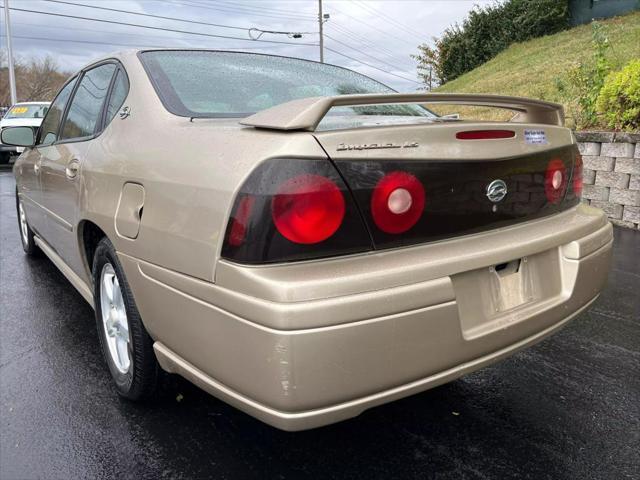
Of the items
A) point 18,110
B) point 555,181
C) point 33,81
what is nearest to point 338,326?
point 555,181

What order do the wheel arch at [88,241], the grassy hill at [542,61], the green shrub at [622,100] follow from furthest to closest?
1. the grassy hill at [542,61]
2. the green shrub at [622,100]
3. the wheel arch at [88,241]

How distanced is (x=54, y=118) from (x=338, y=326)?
124 inches

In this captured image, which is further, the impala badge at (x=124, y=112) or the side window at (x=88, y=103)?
the side window at (x=88, y=103)

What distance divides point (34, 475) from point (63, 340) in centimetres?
130

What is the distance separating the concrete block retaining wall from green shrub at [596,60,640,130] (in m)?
0.39

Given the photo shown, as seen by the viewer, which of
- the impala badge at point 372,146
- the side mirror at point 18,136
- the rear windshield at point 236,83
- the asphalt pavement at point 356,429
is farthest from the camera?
the side mirror at point 18,136

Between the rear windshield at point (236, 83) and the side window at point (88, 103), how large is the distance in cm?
39

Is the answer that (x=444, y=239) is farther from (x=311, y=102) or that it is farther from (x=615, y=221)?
(x=615, y=221)

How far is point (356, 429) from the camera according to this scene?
7.39 ft

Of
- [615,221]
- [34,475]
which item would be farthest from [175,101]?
[615,221]

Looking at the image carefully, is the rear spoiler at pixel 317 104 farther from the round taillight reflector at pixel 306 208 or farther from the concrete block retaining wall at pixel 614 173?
the concrete block retaining wall at pixel 614 173

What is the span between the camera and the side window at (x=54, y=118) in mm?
3572

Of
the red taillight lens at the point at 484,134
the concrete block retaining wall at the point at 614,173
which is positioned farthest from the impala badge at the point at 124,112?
the concrete block retaining wall at the point at 614,173

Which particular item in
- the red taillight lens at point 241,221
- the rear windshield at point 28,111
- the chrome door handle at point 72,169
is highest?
the rear windshield at point 28,111
